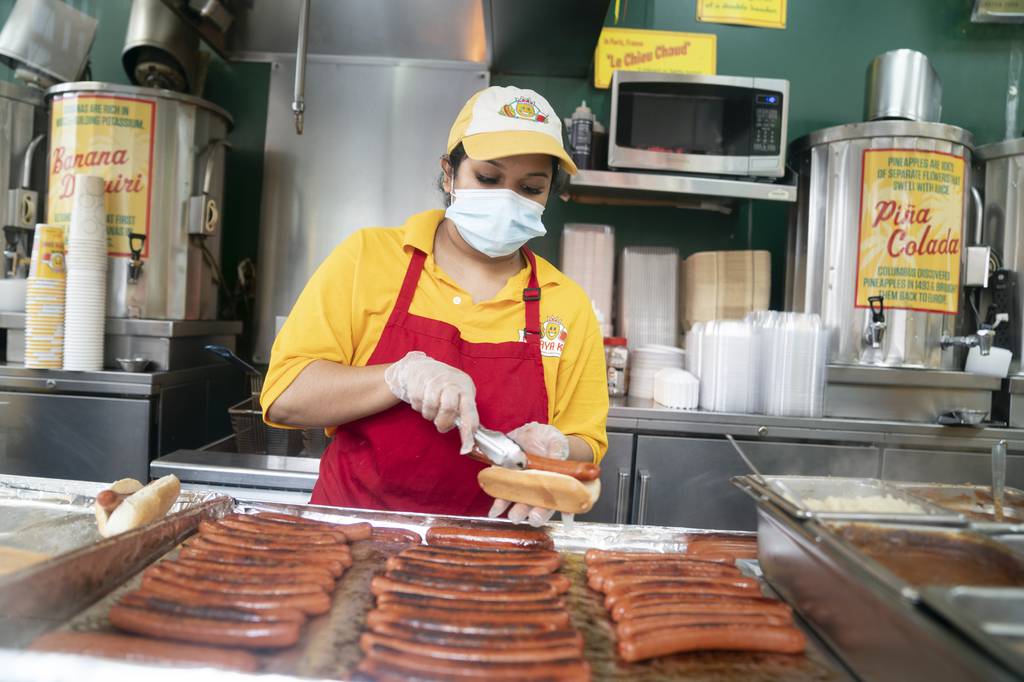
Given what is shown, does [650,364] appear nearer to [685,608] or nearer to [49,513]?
[685,608]

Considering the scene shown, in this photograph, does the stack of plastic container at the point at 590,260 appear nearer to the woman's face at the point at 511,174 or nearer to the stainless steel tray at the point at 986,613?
the woman's face at the point at 511,174

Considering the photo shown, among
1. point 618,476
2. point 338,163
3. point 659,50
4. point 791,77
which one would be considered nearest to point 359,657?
point 618,476

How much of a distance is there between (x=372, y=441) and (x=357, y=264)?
52cm

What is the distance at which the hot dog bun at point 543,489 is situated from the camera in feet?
4.78

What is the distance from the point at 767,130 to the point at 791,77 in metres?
0.91

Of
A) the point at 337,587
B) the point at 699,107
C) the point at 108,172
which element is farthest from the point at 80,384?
the point at 699,107

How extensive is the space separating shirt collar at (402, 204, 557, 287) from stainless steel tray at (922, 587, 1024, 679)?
1397 mm

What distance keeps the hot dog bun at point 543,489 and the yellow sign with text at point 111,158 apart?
247cm

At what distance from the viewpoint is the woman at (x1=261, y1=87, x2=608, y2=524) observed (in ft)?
5.82

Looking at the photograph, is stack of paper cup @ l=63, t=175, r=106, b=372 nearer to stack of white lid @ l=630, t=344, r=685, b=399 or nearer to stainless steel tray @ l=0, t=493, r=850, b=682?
stainless steel tray @ l=0, t=493, r=850, b=682

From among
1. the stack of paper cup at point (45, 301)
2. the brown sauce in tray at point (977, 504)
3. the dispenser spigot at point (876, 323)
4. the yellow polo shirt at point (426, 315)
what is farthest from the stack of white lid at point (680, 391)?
the stack of paper cup at point (45, 301)

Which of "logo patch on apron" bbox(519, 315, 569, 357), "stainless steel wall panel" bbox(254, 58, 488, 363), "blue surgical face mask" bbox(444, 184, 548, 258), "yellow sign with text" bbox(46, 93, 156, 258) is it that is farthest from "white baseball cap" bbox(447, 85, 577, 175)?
"yellow sign with text" bbox(46, 93, 156, 258)

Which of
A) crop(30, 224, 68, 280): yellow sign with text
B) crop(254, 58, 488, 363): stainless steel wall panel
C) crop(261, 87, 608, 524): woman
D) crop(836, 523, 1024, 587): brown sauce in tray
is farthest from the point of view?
crop(254, 58, 488, 363): stainless steel wall panel

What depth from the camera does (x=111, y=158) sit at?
3080 mm
